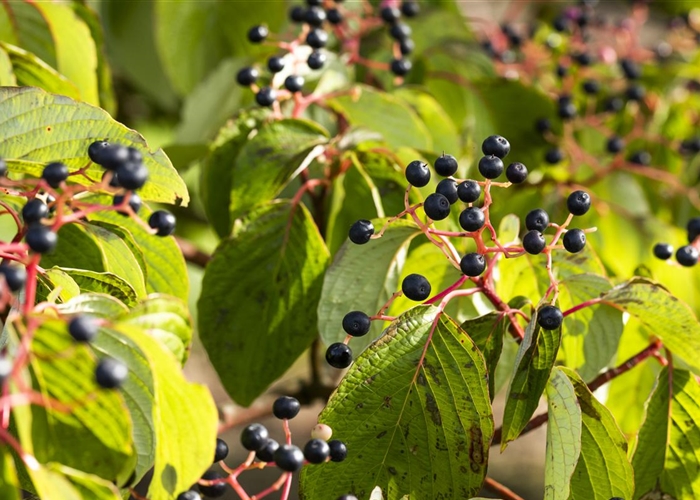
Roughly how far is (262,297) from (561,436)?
47 cm

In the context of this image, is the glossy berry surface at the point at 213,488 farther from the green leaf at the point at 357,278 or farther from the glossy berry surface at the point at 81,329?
the glossy berry surface at the point at 81,329

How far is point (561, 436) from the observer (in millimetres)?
877

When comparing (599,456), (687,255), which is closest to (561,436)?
(599,456)

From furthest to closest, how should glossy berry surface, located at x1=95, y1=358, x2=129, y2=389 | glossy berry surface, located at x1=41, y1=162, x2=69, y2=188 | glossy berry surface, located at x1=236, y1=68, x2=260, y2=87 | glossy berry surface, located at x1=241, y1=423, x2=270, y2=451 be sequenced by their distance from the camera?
glossy berry surface, located at x1=236, y1=68, x2=260, y2=87 < glossy berry surface, located at x1=241, y1=423, x2=270, y2=451 < glossy berry surface, located at x1=41, y1=162, x2=69, y2=188 < glossy berry surface, located at x1=95, y1=358, x2=129, y2=389

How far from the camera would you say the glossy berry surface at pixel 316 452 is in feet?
2.72

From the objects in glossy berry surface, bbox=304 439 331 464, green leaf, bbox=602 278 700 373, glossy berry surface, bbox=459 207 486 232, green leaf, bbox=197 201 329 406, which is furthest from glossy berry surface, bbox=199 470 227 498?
green leaf, bbox=602 278 700 373

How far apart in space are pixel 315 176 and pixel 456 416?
0.52m

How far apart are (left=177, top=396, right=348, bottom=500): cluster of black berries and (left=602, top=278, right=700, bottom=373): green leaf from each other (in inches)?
14.5

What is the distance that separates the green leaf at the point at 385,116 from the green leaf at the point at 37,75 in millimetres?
404

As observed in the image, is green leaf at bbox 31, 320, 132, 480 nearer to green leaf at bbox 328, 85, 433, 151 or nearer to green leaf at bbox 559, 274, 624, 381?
green leaf at bbox 559, 274, 624, 381

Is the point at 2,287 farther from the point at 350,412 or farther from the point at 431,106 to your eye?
the point at 431,106

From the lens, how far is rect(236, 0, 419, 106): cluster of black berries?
1259mm

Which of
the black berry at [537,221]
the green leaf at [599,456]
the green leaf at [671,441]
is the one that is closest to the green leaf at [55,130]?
the black berry at [537,221]

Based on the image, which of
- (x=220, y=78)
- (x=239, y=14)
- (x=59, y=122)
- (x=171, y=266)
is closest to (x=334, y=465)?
(x=171, y=266)
